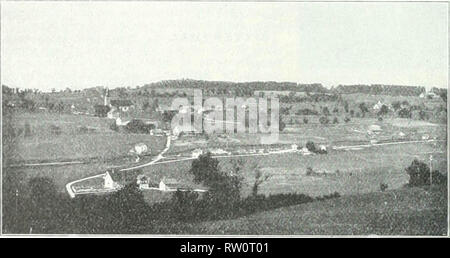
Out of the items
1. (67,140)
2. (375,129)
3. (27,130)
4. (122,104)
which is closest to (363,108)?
(375,129)

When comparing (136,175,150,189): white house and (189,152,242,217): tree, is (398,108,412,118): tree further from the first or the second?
(136,175,150,189): white house

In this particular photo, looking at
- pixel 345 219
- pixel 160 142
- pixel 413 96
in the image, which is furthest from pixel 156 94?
pixel 413 96

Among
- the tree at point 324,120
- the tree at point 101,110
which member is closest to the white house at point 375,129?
the tree at point 324,120

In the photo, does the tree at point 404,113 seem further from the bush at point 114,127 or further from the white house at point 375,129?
the bush at point 114,127

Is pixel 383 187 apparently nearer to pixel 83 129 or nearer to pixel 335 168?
pixel 335 168

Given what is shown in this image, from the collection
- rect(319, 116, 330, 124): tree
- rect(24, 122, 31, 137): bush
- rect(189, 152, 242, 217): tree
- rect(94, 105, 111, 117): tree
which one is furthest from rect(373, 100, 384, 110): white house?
rect(24, 122, 31, 137): bush

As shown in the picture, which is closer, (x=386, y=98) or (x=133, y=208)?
(x=133, y=208)

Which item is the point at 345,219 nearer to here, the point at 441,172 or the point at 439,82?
the point at 441,172
